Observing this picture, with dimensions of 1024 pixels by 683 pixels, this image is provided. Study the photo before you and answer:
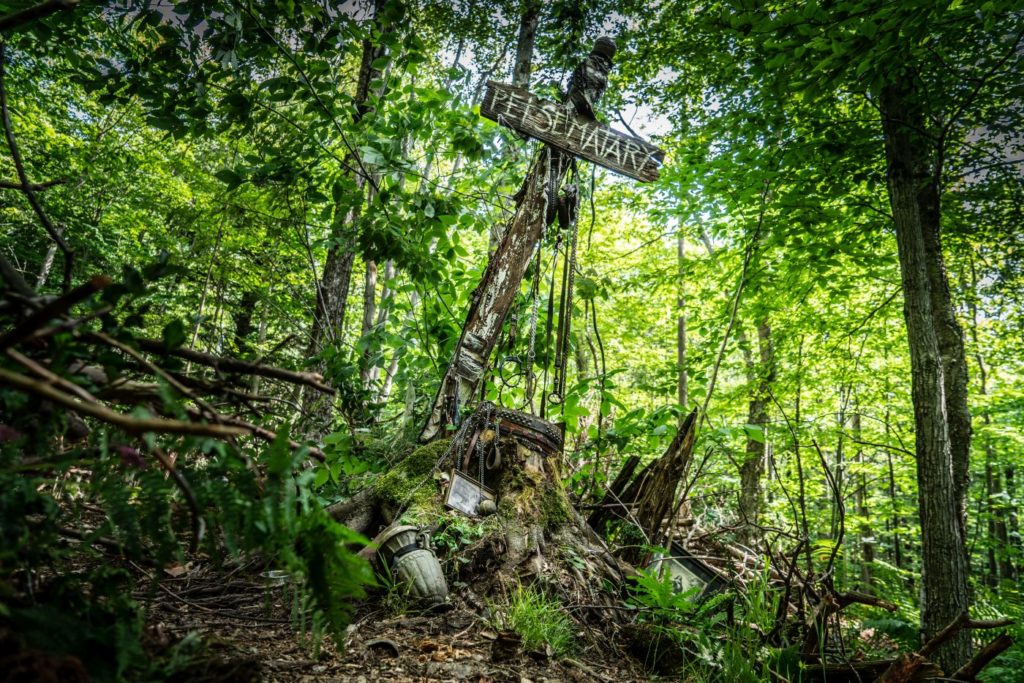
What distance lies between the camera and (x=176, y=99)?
270cm

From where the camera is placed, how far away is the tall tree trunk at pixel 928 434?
393 cm

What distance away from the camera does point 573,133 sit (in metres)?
3.73

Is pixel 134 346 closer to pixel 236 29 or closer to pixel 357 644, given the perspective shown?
pixel 357 644

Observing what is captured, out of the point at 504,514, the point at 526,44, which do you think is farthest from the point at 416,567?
the point at 526,44

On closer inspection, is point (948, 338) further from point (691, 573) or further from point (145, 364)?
point (145, 364)

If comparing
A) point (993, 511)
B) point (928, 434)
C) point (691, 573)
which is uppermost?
point (928, 434)

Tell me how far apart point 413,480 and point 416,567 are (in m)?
0.75

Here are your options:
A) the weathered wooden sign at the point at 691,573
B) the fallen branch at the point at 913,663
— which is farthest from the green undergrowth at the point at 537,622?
the weathered wooden sign at the point at 691,573

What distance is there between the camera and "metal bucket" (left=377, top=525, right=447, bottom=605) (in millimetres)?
2439

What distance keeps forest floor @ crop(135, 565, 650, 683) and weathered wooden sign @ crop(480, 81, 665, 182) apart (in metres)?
3.18

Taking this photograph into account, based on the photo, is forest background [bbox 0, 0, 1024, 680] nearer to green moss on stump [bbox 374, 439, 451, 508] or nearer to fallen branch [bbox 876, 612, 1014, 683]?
green moss on stump [bbox 374, 439, 451, 508]

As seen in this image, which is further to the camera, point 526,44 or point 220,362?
point 526,44

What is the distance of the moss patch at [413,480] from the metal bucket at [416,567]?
1.13 ft

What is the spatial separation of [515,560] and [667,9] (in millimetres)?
7201
